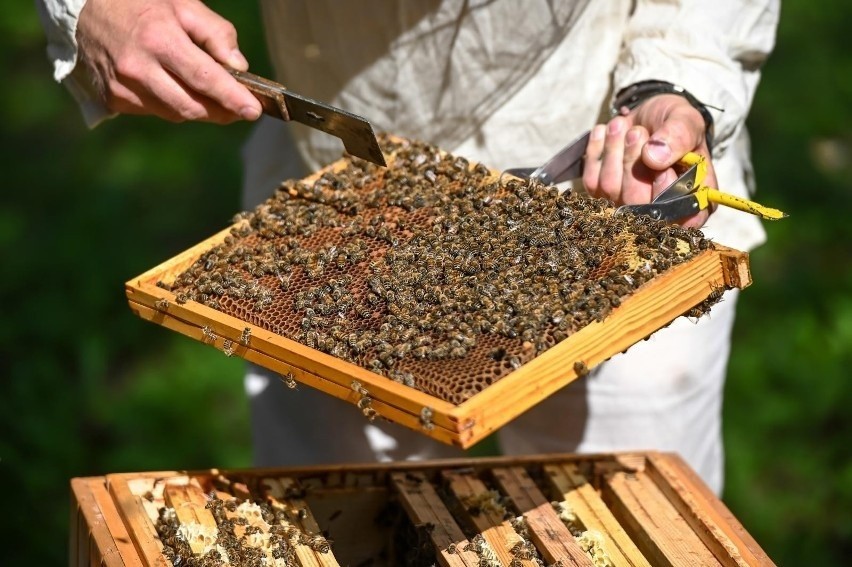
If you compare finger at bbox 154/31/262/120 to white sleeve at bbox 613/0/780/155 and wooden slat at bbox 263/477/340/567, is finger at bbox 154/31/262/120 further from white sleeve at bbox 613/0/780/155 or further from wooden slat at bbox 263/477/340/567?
white sleeve at bbox 613/0/780/155

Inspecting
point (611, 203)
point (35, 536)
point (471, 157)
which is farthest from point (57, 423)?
point (611, 203)

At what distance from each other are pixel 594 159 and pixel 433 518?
45.4 inches

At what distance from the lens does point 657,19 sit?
3.76 m

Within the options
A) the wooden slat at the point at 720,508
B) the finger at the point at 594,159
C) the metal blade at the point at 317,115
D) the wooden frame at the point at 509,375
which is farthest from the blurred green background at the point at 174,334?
the finger at the point at 594,159

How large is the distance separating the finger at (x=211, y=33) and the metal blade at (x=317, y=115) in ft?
0.13

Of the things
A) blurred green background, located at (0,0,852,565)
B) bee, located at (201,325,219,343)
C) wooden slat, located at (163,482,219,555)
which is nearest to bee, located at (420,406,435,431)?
bee, located at (201,325,219,343)

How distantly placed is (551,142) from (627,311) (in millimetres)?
1309

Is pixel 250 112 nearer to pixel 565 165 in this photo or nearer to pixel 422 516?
pixel 565 165

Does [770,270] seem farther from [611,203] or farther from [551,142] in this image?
[611,203]

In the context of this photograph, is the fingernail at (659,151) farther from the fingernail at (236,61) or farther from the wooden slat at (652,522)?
the fingernail at (236,61)

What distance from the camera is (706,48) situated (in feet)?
12.0

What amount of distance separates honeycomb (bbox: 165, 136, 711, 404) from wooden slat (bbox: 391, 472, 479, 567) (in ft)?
2.05

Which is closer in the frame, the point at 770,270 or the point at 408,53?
the point at 408,53

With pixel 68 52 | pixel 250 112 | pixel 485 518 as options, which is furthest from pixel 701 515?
pixel 68 52
